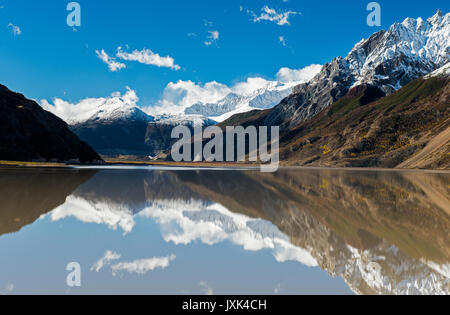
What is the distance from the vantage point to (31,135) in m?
133

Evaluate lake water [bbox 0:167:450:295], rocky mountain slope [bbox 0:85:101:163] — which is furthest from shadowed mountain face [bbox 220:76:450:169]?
rocky mountain slope [bbox 0:85:101:163]

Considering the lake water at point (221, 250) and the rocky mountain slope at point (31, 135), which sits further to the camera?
the rocky mountain slope at point (31, 135)

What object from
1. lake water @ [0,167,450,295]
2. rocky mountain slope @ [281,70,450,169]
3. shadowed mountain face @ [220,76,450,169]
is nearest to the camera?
lake water @ [0,167,450,295]

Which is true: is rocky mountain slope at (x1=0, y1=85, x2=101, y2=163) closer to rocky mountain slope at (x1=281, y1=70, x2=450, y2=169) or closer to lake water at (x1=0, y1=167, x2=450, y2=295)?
lake water at (x1=0, y1=167, x2=450, y2=295)

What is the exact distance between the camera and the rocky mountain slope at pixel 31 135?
12400cm

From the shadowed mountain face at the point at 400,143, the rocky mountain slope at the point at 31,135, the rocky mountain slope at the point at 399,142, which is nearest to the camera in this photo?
the rocky mountain slope at the point at 31,135

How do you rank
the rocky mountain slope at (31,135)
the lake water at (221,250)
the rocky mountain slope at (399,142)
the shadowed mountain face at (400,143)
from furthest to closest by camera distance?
1. the rocky mountain slope at (399,142)
2. the shadowed mountain face at (400,143)
3. the rocky mountain slope at (31,135)
4. the lake water at (221,250)

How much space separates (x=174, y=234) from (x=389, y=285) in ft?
32.6

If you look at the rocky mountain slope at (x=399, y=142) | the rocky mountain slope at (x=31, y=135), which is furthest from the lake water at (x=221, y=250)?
the rocky mountain slope at (x=399, y=142)

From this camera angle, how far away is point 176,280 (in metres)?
9.88

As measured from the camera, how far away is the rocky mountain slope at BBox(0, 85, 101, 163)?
124m

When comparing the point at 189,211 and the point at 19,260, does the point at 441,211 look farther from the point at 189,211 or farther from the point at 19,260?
the point at 19,260

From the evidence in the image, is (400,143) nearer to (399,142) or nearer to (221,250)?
(399,142)

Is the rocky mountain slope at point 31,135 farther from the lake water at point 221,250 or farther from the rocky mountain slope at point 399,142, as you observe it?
the rocky mountain slope at point 399,142
